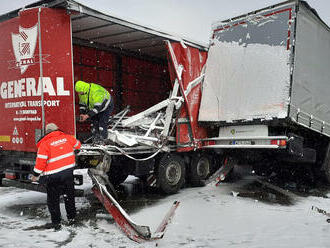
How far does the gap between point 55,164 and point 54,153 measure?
0.16 m

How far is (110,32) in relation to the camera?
23.1ft

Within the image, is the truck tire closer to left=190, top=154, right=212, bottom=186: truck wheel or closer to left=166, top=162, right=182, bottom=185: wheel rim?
left=166, top=162, right=182, bottom=185: wheel rim

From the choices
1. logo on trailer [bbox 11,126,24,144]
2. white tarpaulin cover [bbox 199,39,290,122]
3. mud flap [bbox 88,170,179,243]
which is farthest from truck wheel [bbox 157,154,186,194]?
logo on trailer [bbox 11,126,24,144]

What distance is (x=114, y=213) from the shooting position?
491cm

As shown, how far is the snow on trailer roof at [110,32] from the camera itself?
17.3 ft

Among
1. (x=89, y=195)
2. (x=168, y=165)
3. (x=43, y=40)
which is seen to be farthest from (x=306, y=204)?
(x=43, y=40)

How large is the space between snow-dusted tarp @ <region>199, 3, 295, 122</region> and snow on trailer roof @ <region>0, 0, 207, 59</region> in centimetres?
75

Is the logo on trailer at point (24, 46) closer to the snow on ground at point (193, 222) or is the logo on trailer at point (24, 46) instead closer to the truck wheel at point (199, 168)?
the snow on ground at point (193, 222)

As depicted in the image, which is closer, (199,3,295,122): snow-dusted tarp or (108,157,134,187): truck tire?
(199,3,295,122): snow-dusted tarp

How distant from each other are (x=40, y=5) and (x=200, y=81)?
371 cm

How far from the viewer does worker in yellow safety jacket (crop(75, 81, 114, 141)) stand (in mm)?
6332

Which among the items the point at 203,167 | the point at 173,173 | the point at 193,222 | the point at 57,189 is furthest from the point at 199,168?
the point at 57,189

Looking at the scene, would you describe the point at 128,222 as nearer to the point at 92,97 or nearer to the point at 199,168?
the point at 92,97

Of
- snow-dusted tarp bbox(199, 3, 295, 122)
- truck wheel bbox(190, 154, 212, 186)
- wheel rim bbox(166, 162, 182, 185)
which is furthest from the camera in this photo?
truck wheel bbox(190, 154, 212, 186)
